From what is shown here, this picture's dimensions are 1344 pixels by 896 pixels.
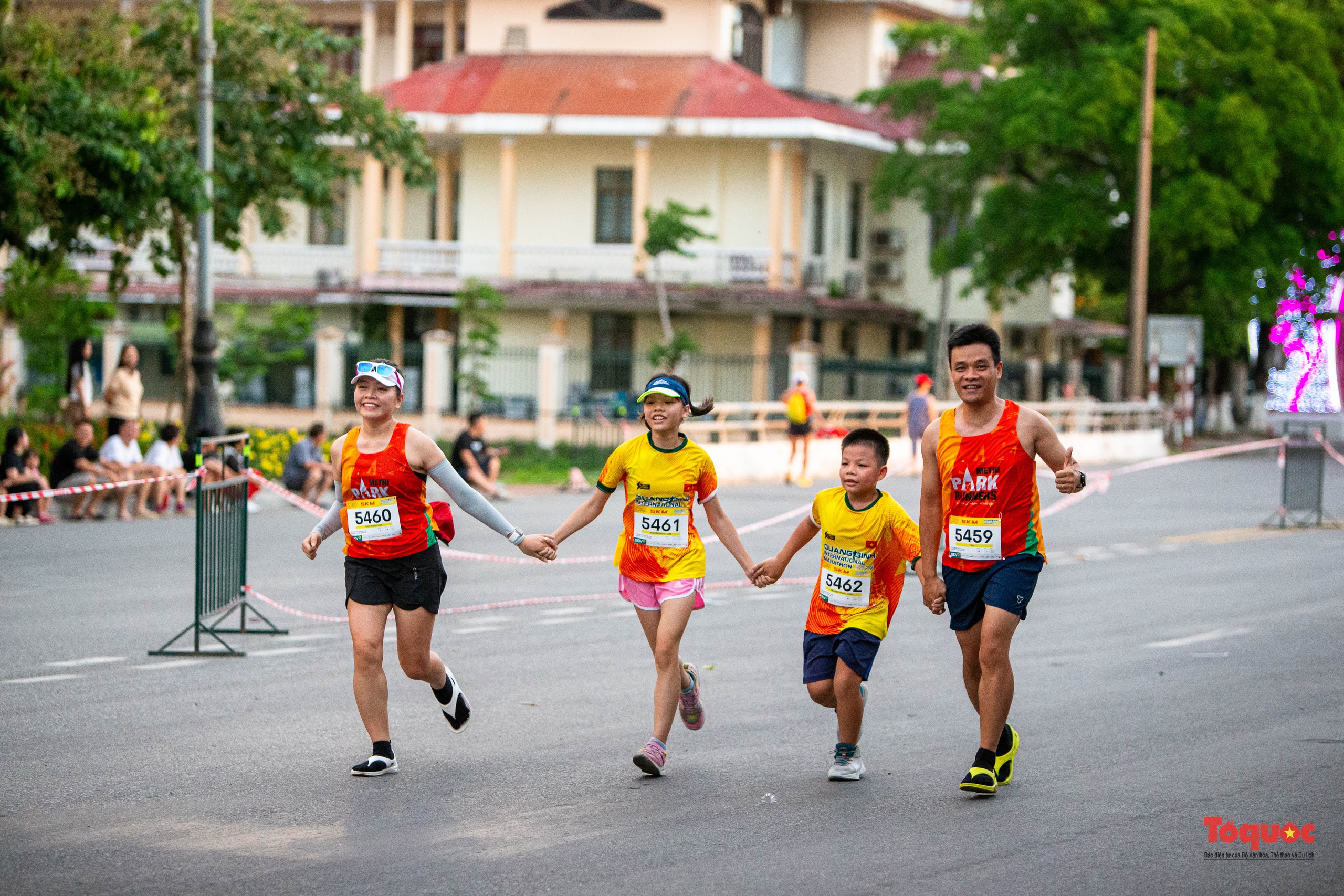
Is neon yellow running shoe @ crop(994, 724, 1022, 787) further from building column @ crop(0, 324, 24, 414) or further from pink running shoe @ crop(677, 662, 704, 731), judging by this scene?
building column @ crop(0, 324, 24, 414)

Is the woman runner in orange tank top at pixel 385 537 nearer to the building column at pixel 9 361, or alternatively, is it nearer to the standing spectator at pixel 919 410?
the building column at pixel 9 361

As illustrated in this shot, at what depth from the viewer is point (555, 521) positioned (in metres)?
21.0

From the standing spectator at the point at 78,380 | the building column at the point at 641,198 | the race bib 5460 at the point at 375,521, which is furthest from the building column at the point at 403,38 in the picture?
the race bib 5460 at the point at 375,521

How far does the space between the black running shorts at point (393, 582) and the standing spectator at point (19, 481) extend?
39.1 ft

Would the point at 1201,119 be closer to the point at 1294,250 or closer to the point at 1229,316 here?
the point at 1294,250

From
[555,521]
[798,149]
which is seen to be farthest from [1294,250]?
[555,521]

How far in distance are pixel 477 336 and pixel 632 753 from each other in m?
30.6

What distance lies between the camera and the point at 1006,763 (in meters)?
7.22

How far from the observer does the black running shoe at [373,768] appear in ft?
23.9

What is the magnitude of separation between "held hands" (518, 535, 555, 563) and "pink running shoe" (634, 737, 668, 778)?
1.00 metres

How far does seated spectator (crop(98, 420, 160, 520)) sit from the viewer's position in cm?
1945

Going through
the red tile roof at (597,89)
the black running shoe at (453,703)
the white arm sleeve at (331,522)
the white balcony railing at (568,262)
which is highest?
the red tile roof at (597,89)

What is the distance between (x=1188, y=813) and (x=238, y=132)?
69.1ft

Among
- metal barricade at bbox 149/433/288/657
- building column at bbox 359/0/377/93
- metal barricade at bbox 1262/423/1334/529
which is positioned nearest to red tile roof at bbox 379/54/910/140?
building column at bbox 359/0/377/93
